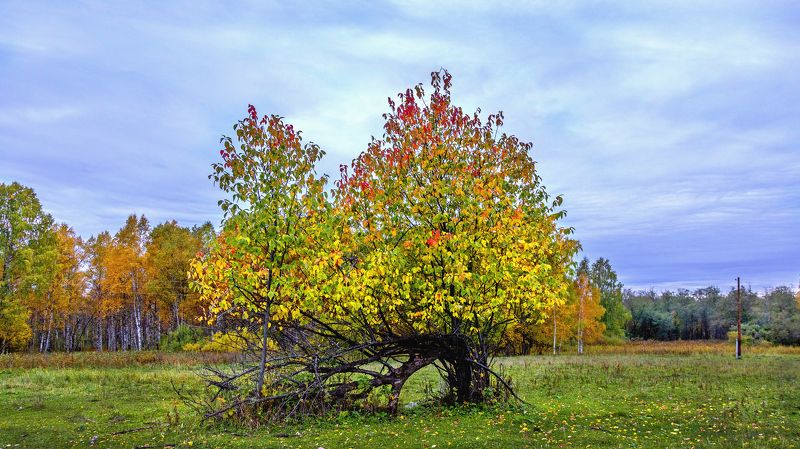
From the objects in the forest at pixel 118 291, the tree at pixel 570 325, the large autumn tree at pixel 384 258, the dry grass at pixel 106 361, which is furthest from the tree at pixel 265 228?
the tree at pixel 570 325

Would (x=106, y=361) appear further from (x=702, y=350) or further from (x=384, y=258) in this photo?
(x=702, y=350)

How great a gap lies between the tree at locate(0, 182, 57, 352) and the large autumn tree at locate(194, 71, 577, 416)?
121 ft

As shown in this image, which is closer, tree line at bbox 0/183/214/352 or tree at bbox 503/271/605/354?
tree line at bbox 0/183/214/352

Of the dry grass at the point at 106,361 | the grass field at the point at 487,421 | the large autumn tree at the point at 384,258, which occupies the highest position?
the large autumn tree at the point at 384,258

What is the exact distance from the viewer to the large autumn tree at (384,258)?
38.8 feet

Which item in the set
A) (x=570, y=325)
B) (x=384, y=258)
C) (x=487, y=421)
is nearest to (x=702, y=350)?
(x=570, y=325)

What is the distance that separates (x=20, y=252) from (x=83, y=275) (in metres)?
18.5

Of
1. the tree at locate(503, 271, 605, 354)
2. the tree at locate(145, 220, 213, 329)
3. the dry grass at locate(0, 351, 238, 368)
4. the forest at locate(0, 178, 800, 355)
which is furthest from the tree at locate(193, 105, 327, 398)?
the tree at locate(145, 220, 213, 329)

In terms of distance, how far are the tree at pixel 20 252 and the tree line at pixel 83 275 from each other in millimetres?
67

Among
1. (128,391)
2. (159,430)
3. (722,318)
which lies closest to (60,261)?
(128,391)

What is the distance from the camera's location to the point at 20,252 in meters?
39.5

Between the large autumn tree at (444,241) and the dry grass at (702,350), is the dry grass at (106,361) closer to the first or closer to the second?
the large autumn tree at (444,241)

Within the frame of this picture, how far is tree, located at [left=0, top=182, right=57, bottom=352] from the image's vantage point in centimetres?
3966

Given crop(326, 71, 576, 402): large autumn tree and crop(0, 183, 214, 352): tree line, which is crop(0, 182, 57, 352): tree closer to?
crop(0, 183, 214, 352): tree line
